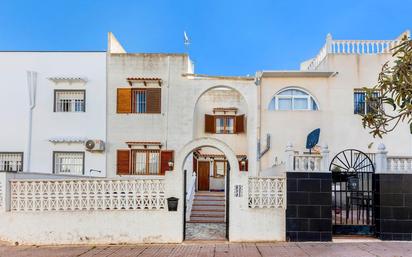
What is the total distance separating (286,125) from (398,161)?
7366 millimetres

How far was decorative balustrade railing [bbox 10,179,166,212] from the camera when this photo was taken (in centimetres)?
1123

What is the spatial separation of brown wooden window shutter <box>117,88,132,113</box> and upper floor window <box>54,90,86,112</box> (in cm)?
179

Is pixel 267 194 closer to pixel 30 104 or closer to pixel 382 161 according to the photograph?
pixel 382 161

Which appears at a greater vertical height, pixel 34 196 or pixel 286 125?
pixel 286 125

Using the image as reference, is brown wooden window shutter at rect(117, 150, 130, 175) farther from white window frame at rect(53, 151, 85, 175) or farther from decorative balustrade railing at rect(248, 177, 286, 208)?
decorative balustrade railing at rect(248, 177, 286, 208)

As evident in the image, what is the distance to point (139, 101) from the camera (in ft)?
62.1

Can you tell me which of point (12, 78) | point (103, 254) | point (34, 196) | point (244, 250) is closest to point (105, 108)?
point (12, 78)

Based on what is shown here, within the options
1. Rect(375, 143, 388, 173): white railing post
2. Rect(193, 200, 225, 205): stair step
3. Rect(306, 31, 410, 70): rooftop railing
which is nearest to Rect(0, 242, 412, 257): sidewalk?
Rect(375, 143, 388, 173): white railing post

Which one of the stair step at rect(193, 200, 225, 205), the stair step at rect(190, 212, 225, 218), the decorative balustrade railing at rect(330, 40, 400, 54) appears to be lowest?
the stair step at rect(190, 212, 225, 218)

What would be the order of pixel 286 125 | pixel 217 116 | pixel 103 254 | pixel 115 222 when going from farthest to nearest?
1. pixel 217 116
2. pixel 286 125
3. pixel 115 222
4. pixel 103 254

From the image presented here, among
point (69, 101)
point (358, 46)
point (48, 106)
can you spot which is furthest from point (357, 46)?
point (48, 106)

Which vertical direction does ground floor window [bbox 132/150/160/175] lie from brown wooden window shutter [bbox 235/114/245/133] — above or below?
below

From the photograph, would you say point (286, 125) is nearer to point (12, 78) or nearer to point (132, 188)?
point (132, 188)

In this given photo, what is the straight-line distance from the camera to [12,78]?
1864 centimetres
